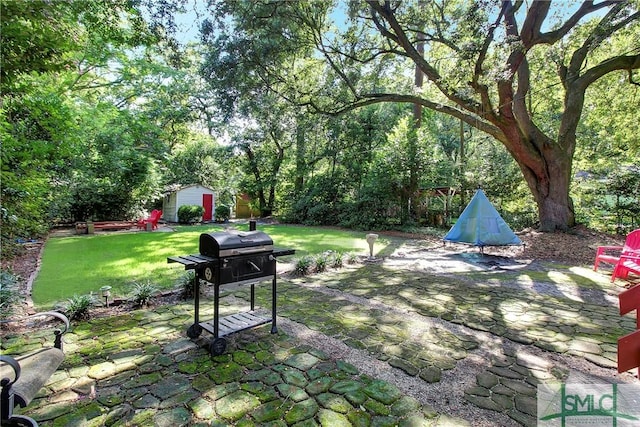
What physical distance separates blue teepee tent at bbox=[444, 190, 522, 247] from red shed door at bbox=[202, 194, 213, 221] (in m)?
15.5

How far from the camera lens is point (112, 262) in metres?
6.98

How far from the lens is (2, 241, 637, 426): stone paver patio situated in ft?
7.07

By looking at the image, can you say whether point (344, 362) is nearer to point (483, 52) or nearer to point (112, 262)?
point (112, 262)

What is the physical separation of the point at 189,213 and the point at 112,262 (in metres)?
11.5

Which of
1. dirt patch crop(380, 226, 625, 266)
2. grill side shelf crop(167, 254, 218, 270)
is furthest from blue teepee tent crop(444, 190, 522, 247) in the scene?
grill side shelf crop(167, 254, 218, 270)

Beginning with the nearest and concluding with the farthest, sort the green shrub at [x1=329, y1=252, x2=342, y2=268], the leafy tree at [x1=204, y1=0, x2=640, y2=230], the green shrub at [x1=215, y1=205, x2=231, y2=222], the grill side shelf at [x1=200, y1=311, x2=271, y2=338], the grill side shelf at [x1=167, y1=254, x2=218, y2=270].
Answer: the grill side shelf at [x1=167, y1=254, x2=218, y2=270] < the grill side shelf at [x1=200, y1=311, x2=271, y2=338] < the green shrub at [x1=329, y1=252, x2=342, y2=268] < the leafy tree at [x1=204, y1=0, x2=640, y2=230] < the green shrub at [x1=215, y1=205, x2=231, y2=222]

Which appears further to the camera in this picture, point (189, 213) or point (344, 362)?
point (189, 213)

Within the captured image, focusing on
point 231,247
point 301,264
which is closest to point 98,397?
point 231,247

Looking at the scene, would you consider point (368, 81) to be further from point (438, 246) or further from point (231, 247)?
point (231, 247)

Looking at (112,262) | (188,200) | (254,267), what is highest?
(188,200)

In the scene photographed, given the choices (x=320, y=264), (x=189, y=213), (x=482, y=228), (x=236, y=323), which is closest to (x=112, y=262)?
(x=320, y=264)

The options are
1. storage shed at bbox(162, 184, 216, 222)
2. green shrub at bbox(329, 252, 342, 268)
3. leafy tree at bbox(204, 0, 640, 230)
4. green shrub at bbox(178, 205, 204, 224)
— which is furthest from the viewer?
storage shed at bbox(162, 184, 216, 222)

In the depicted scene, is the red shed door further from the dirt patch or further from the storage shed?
the dirt patch

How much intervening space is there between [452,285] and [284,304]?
9.66 feet
